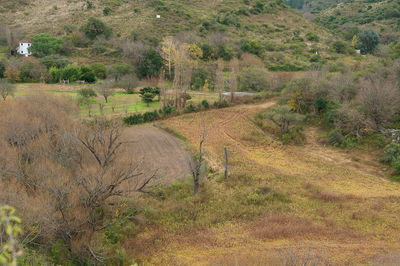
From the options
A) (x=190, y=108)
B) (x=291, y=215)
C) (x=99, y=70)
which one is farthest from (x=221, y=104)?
(x=291, y=215)

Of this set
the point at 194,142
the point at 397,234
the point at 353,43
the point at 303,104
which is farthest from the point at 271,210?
the point at 353,43

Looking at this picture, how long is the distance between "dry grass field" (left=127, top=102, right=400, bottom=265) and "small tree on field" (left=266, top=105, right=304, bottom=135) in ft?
9.20

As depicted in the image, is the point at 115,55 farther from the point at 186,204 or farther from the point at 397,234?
the point at 397,234

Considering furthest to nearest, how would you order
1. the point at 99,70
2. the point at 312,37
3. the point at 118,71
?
the point at 312,37
the point at 118,71
the point at 99,70

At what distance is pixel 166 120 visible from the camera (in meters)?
32.7

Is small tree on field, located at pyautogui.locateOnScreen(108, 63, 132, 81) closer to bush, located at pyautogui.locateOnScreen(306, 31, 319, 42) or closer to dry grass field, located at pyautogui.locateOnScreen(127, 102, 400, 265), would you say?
dry grass field, located at pyautogui.locateOnScreen(127, 102, 400, 265)

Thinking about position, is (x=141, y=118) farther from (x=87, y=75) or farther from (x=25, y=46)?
(x=25, y=46)

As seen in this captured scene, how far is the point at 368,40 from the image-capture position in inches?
2576

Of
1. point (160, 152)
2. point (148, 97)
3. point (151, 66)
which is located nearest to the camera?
point (160, 152)

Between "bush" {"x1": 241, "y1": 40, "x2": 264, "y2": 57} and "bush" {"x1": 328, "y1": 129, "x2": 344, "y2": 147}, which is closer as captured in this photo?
"bush" {"x1": 328, "y1": 129, "x2": 344, "y2": 147}

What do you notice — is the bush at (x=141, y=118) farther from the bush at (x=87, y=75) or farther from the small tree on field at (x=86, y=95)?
the bush at (x=87, y=75)

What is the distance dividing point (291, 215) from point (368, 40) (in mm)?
61114

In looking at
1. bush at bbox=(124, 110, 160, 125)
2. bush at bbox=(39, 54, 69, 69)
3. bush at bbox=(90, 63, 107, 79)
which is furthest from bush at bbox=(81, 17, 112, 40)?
bush at bbox=(124, 110, 160, 125)

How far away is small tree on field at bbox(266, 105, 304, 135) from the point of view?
28938 mm
